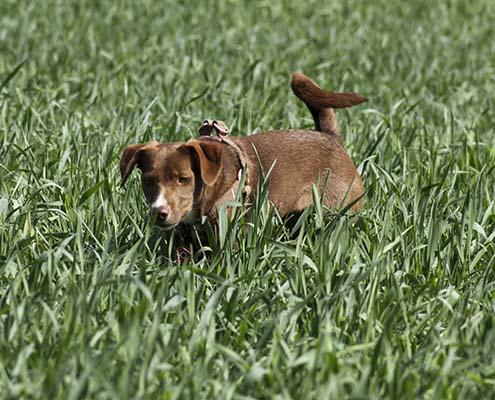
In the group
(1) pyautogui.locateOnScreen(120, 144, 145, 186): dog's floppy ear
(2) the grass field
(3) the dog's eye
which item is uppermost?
(1) pyautogui.locateOnScreen(120, 144, 145, 186): dog's floppy ear

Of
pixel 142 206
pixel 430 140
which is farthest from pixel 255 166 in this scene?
pixel 430 140

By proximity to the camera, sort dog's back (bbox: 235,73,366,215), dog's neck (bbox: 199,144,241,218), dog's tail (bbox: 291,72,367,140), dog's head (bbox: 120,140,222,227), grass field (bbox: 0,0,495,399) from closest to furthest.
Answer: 1. grass field (bbox: 0,0,495,399)
2. dog's head (bbox: 120,140,222,227)
3. dog's neck (bbox: 199,144,241,218)
4. dog's back (bbox: 235,73,366,215)
5. dog's tail (bbox: 291,72,367,140)

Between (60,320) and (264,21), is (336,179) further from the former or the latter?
(264,21)

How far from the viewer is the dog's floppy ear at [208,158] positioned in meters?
4.51

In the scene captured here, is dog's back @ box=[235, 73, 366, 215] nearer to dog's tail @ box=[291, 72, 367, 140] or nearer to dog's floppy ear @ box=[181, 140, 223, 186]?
dog's tail @ box=[291, 72, 367, 140]

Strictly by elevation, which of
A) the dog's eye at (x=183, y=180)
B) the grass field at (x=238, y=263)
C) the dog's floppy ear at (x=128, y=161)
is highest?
the dog's floppy ear at (x=128, y=161)

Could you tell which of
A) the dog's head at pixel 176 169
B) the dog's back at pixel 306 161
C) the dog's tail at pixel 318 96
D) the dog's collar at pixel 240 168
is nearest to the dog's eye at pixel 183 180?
the dog's head at pixel 176 169

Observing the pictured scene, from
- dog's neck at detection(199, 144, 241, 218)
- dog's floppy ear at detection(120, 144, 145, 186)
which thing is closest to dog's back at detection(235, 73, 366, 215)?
dog's neck at detection(199, 144, 241, 218)

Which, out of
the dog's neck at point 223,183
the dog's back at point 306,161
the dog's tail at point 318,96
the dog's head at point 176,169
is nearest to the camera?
the dog's head at point 176,169

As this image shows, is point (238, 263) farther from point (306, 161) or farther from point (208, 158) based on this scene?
point (306, 161)

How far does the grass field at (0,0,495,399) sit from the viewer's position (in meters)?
3.32

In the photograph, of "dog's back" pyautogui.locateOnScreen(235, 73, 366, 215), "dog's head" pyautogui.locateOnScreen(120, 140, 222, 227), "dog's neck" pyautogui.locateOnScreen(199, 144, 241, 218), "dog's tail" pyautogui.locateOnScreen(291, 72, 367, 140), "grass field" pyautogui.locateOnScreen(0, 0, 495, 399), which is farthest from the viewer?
"dog's tail" pyautogui.locateOnScreen(291, 72, 367, 140)

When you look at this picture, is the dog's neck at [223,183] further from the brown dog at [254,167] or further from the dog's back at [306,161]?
the dog's back at [306,161]

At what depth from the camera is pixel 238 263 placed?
4.30 meters
